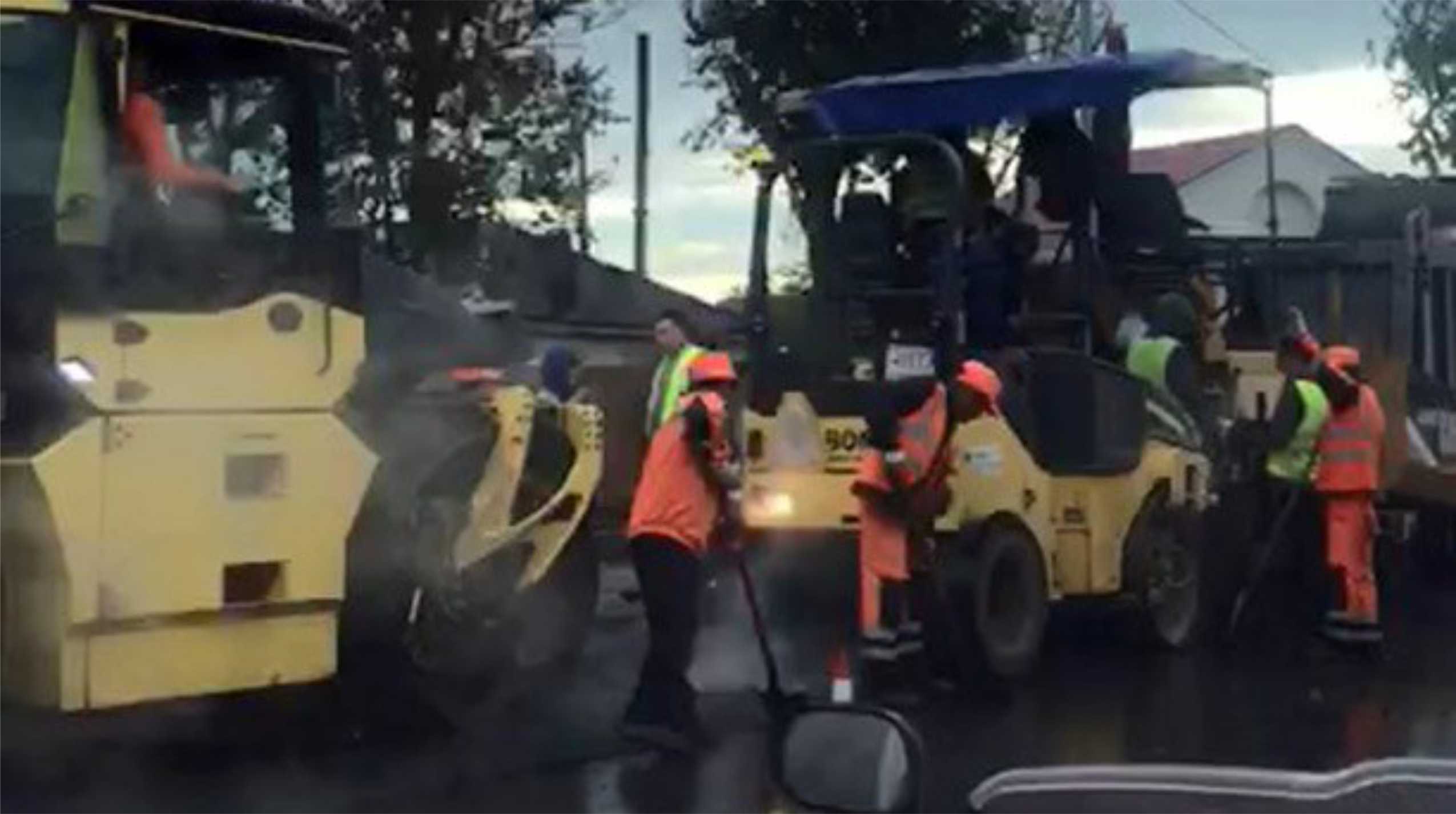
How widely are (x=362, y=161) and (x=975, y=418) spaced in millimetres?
3487

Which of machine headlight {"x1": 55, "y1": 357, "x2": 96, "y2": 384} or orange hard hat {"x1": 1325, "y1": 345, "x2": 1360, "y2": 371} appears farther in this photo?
orange hard hat {"x1": 1325, "y1": 345, "x2": 1360, "y2": 371}

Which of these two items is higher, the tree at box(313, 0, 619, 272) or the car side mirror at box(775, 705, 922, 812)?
the tree at box(313, 0, 619, 272)

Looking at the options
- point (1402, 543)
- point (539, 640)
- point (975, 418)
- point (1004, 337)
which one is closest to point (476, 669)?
point (539, 640)

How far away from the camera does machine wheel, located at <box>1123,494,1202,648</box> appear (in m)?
12.1

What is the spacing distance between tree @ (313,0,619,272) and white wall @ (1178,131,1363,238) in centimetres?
519

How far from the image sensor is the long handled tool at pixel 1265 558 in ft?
41.4

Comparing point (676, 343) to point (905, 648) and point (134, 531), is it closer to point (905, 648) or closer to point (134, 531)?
point (905, 648)

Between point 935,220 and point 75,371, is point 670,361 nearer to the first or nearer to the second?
point 935,220

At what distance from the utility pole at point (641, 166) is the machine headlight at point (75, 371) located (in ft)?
6.45

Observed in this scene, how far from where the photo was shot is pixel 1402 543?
15.2m

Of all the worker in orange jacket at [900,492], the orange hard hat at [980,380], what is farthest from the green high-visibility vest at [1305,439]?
the worker in orange jacket at [900,492]

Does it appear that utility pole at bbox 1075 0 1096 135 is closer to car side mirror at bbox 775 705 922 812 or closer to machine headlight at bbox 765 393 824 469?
machine headlight at bbox 765 393 824 469

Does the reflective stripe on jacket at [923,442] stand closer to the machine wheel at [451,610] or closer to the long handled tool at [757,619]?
the long handled tool at [757,619]

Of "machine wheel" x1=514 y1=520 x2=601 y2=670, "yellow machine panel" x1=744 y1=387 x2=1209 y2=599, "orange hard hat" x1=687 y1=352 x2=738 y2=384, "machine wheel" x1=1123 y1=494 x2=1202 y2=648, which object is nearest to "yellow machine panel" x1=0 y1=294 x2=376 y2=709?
"orange hard hat" x1=687 y1=352 x2=738 y2=384
